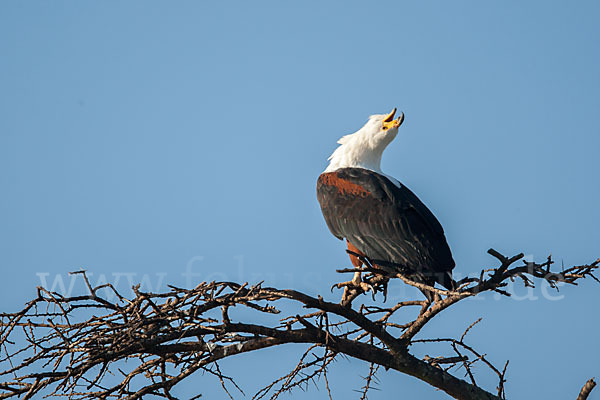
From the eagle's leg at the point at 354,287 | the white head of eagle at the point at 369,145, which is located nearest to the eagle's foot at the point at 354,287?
the eagle's leg at the point at 354,287

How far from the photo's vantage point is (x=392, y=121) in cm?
684

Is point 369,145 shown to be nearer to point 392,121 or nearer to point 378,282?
point 392,121

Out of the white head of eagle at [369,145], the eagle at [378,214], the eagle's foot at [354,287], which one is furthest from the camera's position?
the white head of eagle at [369,145]

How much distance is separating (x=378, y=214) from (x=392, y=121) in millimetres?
1191

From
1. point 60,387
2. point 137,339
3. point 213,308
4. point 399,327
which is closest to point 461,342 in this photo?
point 399,327

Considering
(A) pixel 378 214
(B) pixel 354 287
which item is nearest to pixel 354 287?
(B) pixel 354 287

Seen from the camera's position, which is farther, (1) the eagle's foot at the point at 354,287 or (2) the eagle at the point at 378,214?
(2) the eagle at the point at 378,214

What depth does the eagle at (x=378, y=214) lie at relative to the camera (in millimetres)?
5559

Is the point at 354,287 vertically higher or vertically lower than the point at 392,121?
lower

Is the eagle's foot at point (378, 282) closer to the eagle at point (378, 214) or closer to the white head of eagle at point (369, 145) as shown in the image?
the eagle at point (378, 214)

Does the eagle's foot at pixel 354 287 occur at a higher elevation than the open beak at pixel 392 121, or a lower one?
lower

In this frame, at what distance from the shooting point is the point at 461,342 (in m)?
4.49

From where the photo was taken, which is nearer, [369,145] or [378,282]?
[378,282]

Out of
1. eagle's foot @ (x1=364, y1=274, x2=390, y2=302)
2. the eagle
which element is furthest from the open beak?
eagle's foot @ (x1=364, y1=274, x2=390, y2=302)
